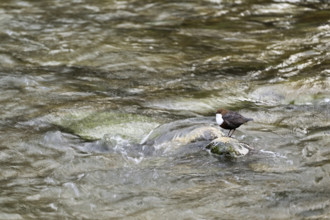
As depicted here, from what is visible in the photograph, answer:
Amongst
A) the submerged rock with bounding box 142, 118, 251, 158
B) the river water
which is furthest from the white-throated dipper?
the river water

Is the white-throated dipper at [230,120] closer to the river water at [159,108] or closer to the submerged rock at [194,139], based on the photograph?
the submerged rock at [194,139]

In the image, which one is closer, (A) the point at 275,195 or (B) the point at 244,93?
(A) the point at 275,195

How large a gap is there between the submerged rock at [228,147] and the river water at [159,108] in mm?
77

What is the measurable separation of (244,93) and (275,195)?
9.59 ft

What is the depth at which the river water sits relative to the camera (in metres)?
4.84

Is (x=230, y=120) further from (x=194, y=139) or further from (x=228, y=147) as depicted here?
(x=194, y=139)

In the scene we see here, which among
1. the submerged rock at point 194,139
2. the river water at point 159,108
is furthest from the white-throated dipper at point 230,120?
the river water at point 159,108

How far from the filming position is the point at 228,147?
563 cm

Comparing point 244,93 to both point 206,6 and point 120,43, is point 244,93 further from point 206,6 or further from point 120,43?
point 206,6

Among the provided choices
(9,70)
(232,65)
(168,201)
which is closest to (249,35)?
(232,65)

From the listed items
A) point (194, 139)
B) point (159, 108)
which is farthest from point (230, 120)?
point (159, 108)

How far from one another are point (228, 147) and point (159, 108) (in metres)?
1.64

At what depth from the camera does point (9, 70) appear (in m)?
8.39

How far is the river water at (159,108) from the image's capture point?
191 inches
